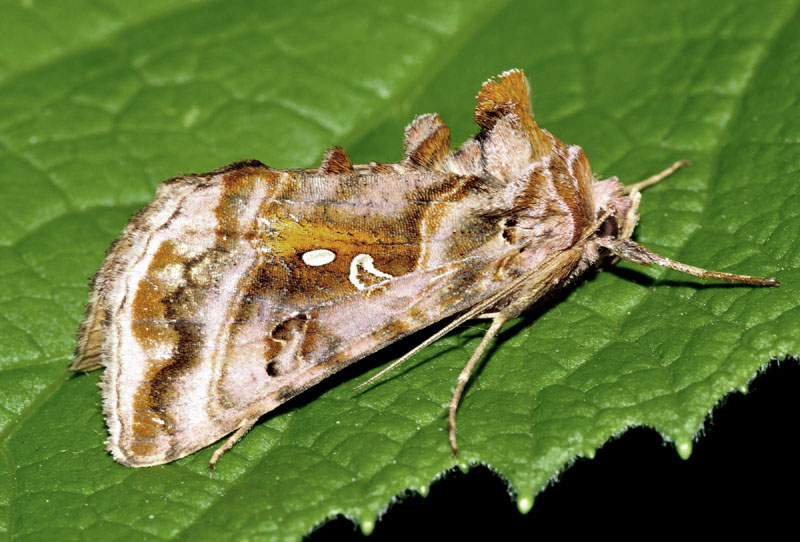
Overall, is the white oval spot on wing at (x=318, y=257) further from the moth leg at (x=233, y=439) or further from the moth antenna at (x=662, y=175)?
the moth antenna at (x=662, y=175)

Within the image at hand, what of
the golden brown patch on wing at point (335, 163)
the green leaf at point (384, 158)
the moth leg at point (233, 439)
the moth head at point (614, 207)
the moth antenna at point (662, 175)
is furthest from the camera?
the moth antenna at point (662, 175)

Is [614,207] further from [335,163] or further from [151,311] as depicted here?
[151,311]

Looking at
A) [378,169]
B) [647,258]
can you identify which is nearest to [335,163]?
[378,169]

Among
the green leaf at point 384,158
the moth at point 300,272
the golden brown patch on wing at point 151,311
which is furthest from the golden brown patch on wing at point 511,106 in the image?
the golden brown patch on wing at point 151,311

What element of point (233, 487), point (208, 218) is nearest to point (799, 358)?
point (233, 487)

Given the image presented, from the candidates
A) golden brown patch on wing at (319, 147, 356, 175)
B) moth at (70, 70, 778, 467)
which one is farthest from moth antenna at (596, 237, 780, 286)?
golden brown patch on wing at (319, 147, 356, 175)
